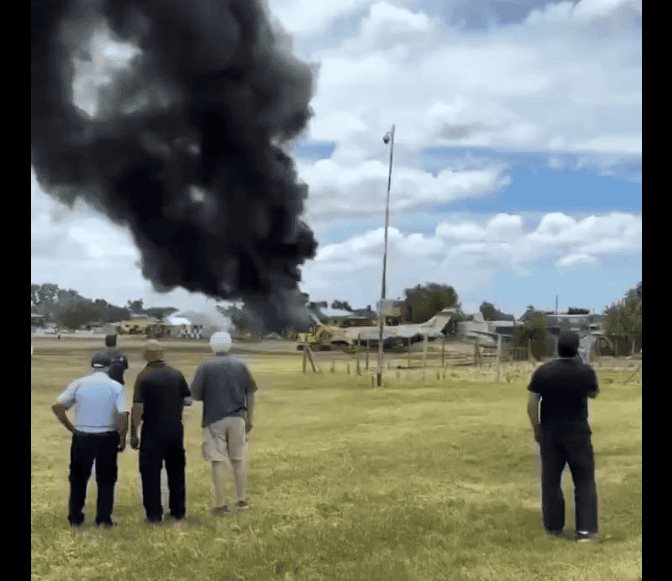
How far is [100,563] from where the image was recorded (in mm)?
4977

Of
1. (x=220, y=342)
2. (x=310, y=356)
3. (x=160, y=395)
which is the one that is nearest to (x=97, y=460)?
(x=160, y=395)

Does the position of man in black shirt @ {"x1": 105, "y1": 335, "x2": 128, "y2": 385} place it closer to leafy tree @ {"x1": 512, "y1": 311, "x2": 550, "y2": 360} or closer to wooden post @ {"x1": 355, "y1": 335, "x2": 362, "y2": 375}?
leafy tree @ {"x1": 512, "y1": 311, "x2": 550, "y2": 360}

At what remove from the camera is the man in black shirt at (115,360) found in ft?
18.4

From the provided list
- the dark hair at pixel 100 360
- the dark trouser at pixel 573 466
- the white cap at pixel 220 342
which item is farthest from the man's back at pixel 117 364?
the dark trouser at pixel 573 466

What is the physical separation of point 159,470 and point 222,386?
0.72 meters

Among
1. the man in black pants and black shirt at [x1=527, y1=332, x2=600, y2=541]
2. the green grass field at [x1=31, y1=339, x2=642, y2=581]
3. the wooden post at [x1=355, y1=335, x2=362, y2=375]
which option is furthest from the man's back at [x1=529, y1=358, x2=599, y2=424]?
the wooden post at [x1=355, y1=335, x2=362, y2=375]

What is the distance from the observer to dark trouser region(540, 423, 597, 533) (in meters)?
5.07

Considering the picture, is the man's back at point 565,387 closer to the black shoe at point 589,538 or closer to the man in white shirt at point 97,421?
the black shoe at point 589,538

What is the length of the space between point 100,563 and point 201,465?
8.27 ft

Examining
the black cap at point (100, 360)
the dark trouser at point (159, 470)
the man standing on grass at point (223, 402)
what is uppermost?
the black cap at point (100, 360)

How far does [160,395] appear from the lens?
5.09 meters

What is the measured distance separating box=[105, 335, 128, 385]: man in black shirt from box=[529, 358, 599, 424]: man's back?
2.98 m

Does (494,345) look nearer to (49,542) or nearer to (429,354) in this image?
(429,354)
